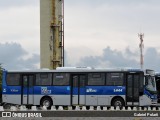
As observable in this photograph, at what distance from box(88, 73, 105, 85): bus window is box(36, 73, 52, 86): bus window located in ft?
9.25

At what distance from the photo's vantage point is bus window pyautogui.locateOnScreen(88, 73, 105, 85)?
33312 millimetres

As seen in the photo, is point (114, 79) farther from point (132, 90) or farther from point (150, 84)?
point (150, 84)

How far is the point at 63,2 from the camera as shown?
56750 mm

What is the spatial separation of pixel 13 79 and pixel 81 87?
195 inches

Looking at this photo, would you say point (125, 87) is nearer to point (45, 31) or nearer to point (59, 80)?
point (59, 80)

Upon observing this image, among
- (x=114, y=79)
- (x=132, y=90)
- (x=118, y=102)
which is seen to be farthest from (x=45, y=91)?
(x=132, y=90)

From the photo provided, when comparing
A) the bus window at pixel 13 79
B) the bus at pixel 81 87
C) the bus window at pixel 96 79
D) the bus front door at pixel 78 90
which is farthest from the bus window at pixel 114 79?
the bus window at pixel 13 79

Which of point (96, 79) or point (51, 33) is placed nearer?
point (96, 79)

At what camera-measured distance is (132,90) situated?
32.8 meters

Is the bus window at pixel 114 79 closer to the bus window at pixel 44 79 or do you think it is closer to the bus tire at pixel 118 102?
the bus tire at pixel 118 102

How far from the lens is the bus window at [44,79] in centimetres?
3416

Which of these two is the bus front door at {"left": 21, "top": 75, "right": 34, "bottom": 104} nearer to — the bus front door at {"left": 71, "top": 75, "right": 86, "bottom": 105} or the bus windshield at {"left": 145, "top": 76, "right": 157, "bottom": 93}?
the bus front door at {"left": 71, "top": 75, "right": 86, "bottom": 105}

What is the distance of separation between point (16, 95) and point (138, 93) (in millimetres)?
8450

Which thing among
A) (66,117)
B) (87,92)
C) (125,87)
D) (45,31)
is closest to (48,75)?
(87,92)
